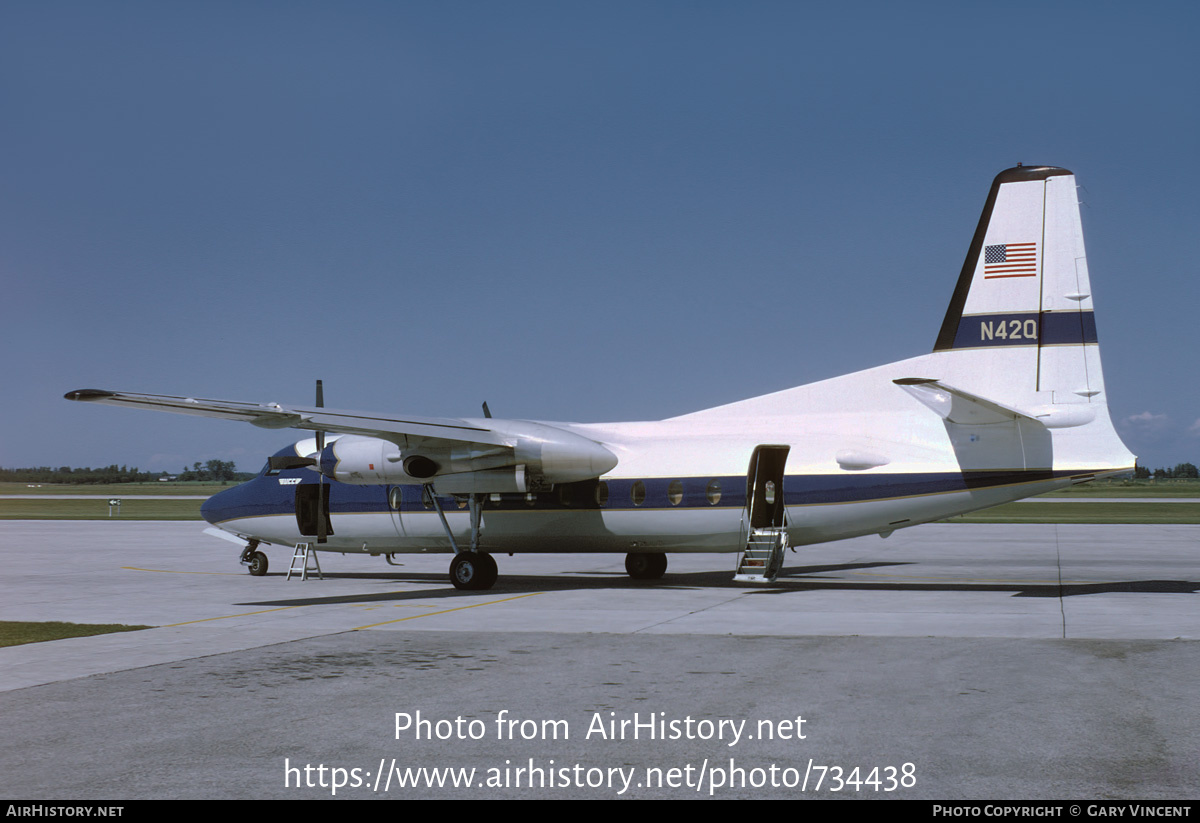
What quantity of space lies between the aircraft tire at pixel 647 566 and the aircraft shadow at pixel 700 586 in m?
0.20

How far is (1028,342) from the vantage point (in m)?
17.4

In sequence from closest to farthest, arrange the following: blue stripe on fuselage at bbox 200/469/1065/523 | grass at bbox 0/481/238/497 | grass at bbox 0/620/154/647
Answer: grass at bbox 0/620/154/647 → blue stripe on fuselage at bbox 200/469/1065/523 → grass at bbox 0/481/238/497

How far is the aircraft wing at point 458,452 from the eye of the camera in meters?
18.7

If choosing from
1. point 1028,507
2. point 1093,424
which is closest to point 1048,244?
point 1093,424

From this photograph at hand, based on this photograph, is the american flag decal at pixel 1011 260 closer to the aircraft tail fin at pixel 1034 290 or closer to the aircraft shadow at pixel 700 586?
the aircraft tail fin at pixel 1034 290

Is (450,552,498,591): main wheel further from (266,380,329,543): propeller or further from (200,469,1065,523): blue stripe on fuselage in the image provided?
(266,380,329,543): propeller

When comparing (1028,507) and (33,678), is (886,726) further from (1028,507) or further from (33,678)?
(1028,507)

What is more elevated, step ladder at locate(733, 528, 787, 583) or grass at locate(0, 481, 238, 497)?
grass at locate(0, 481, 238, 497)

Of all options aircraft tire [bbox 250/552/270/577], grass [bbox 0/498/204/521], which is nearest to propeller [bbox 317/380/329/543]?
aircraft tire [bbox 250/552/270/577]

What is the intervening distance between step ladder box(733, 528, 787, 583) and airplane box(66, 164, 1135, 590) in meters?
0.04

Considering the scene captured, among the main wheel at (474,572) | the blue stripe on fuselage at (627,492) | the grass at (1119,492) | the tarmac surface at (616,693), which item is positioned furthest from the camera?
the grass at (1119,492)

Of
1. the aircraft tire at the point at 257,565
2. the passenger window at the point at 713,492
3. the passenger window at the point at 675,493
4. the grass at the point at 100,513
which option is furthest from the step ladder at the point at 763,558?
the grass at the point at 100,513

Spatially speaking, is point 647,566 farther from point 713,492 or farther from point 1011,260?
point 1011,260

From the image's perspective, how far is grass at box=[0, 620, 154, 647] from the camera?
13506 millimetres
